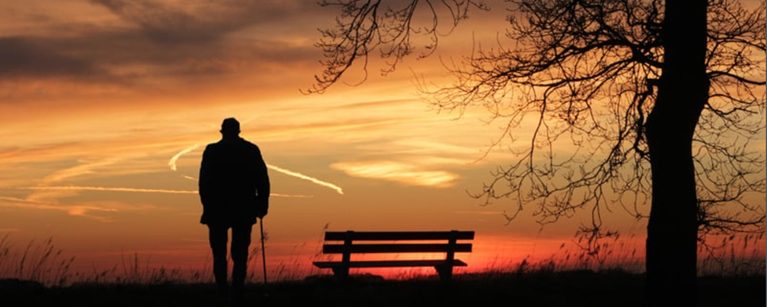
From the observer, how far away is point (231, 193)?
1333 centimetres

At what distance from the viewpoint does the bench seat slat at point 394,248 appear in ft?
56.9

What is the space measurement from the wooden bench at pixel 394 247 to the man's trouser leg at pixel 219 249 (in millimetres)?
3802

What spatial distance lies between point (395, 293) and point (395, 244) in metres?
3.47

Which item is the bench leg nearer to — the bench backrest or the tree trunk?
the bench backrest

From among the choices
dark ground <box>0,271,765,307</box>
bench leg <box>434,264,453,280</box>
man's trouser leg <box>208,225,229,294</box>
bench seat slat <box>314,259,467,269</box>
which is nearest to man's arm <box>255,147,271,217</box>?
man's trouser leg <box>208,225,229,294</box>

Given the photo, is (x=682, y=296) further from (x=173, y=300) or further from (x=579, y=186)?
(x=173, y=300)

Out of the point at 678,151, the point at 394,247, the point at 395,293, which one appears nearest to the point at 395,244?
the point at 394,247

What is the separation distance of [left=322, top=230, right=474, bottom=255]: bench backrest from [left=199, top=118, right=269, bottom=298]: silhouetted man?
157 inches

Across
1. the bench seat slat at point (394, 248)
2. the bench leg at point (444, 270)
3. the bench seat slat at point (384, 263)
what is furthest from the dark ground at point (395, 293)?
the bench leg at point (444, 270)

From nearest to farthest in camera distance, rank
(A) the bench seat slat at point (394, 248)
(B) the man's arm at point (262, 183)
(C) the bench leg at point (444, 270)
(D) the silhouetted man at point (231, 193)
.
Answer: (D) the silhouetted man at point (231, 193)
(B) the man's arm at point (262, 183)
(A) the bench seat slat at point (394, 248)
(C) the bench leg at point (444, 270)

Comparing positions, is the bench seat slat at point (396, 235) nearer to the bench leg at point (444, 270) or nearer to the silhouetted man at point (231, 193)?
the bench leg at point (444, 270)

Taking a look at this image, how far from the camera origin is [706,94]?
13422 mm

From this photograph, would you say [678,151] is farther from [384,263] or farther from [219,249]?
[384,263]

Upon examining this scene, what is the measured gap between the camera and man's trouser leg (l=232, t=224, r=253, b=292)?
13359 millimetres
